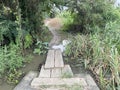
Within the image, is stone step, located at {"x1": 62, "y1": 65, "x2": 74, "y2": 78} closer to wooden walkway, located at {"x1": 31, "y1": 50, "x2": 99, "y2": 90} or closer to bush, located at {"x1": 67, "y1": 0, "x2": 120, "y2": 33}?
wooden walkway, located at {"x1": 31, "y1": 50, "x2": 99, "y2": 90}

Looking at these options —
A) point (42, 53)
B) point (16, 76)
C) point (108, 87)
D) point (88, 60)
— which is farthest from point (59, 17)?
point (108, 87)

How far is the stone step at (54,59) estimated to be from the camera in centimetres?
500

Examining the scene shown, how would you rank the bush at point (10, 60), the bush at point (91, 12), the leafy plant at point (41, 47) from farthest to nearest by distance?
the bush at point (91, 12) < the leafy plant at point (41, 47) < the bush at point (10, 60)

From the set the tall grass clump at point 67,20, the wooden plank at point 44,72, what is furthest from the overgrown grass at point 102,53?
the tall grass clump at point 67,20

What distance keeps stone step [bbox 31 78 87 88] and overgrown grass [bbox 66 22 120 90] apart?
38 centimetres

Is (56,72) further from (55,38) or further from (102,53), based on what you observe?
(55,38)

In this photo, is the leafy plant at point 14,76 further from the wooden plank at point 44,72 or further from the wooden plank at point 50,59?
the wooden plank at point 50,59

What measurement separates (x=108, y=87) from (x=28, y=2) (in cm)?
345

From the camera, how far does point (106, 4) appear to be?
263 inches

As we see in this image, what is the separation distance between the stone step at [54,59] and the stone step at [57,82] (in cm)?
74

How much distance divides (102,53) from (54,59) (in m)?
1.11

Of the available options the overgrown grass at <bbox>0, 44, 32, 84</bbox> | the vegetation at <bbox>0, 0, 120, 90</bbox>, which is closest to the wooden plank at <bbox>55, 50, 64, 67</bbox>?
the vegetation at <bbox>0, 0, 120, 90</bbox>

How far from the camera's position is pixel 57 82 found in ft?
13.5

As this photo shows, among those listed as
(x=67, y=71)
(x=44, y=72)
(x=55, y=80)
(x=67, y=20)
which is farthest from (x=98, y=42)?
(x=67, y=20)
